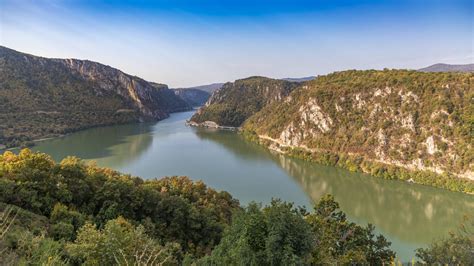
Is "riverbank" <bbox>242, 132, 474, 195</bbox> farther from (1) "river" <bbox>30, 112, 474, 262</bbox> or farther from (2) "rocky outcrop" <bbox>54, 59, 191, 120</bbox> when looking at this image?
(2) "rocky outcrop" <bbox>54, 59, 191, 120</bbox>

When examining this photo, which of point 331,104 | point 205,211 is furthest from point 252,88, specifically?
point 205,211

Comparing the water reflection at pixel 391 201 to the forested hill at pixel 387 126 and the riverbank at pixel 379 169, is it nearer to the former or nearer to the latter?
the riverbank at pixel 379 169

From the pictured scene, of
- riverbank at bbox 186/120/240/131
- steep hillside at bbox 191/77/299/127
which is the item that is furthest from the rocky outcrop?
steep hillside at bbox 191/77/299/127

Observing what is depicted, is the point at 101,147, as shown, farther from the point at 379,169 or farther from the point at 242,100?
the point at 242,100

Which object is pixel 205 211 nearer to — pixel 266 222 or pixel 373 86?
pixel 266 222

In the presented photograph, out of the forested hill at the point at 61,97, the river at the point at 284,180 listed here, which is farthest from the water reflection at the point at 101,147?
the forested hill at the point at 61,97
